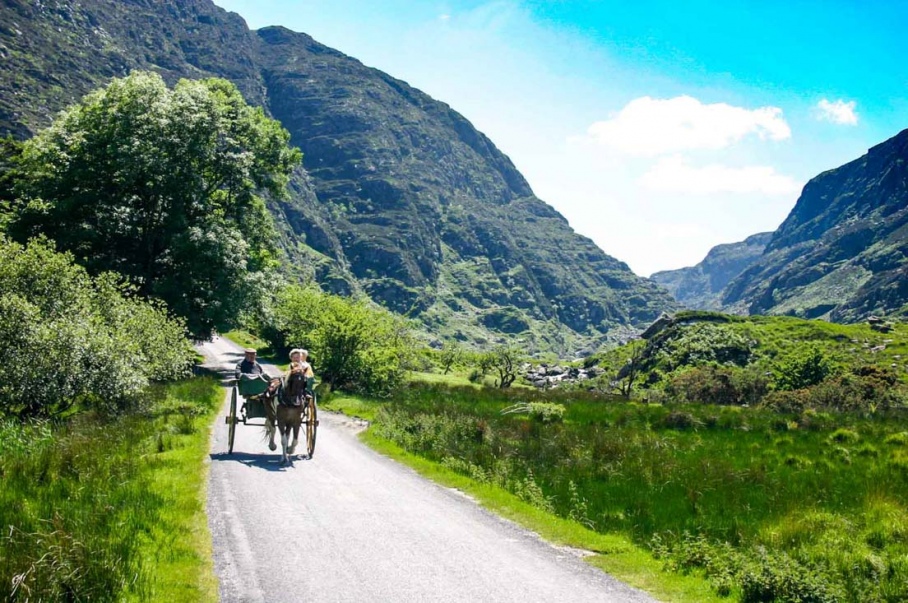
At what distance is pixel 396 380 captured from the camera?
37.0 meters

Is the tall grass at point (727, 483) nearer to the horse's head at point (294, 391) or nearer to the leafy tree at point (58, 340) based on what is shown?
the horse's head at point (294, 391)

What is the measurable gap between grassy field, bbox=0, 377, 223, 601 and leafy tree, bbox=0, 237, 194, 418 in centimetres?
124

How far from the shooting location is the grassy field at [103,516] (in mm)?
6191

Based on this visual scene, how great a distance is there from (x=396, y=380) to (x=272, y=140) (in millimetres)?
18945

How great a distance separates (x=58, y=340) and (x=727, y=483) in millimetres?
18869

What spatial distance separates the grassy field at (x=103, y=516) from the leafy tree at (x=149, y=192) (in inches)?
722

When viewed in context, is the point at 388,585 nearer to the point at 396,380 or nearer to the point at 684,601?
the point at 684,601

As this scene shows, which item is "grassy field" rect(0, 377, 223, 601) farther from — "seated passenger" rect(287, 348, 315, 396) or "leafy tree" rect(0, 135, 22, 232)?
"leafy tree" rect(0, 135, 22, 232)

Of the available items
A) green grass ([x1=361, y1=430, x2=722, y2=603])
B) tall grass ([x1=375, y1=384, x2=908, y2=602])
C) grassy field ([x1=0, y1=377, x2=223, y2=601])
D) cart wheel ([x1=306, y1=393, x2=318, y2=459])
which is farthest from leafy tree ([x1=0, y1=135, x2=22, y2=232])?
green grass ([x1=361, y1=430, x2=722, y2=603])

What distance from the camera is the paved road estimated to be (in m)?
7.42

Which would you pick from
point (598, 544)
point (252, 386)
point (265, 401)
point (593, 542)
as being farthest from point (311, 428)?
point (598, 544)

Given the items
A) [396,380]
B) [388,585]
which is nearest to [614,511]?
[388,585]

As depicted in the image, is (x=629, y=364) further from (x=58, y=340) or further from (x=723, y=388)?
(x=58, y=340)

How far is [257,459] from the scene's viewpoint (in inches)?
583
